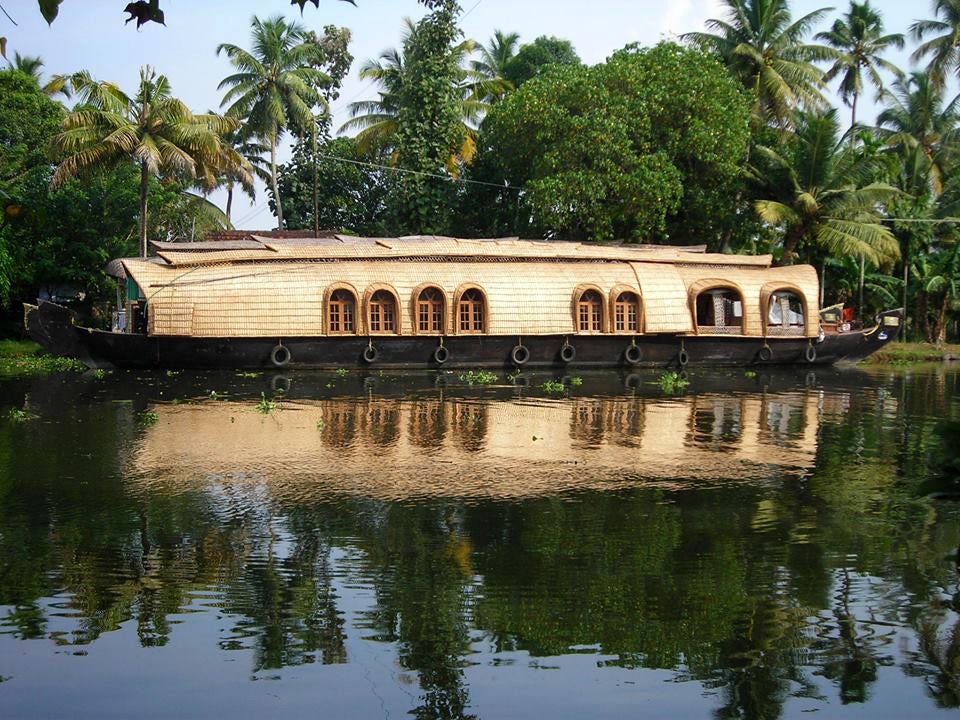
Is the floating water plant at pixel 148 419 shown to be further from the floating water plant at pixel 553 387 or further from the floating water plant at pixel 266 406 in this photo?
the floating water plant at pixel 553 387

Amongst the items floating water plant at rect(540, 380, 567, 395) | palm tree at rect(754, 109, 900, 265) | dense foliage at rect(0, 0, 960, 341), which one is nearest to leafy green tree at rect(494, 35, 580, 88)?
dense foliage at rect(0, 0, 960, 341)

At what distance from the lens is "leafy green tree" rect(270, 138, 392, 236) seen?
32031mm

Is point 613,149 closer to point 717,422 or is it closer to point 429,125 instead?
point 429,125

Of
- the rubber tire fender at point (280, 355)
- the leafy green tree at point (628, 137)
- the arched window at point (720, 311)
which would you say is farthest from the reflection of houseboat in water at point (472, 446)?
the leafy green tree at point (628, 137)

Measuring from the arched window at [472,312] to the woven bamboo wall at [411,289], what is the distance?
180mm

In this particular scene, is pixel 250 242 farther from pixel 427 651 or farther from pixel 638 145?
pixel 427 651

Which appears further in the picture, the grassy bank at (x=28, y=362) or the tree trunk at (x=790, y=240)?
the tree trunk at (x=790, y=240)

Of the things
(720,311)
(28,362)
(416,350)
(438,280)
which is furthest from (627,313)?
(28,362)

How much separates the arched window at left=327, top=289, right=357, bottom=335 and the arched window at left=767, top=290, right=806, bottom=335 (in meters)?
8.43

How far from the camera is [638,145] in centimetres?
→ 2428

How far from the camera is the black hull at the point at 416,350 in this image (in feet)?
60.7

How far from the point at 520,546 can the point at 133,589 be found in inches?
97.3

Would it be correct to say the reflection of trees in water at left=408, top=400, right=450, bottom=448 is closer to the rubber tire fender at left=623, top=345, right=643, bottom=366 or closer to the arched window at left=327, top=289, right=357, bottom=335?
the arched window at left=327, top=289, right=357, bottom=335

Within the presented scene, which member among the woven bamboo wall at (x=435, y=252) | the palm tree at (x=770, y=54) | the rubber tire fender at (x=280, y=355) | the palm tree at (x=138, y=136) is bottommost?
the rubber tire fender at (x=280, y=355)
